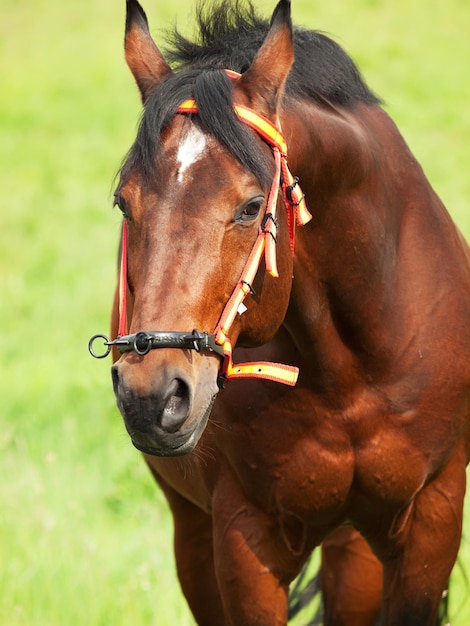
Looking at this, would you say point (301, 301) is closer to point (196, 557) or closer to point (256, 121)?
point (256, 121)

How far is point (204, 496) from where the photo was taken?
417 centimetres

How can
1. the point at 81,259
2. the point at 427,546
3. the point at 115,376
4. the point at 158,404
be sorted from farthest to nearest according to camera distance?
the point at 81,259, the point at 427,546, the point at 115,376, the point at 158,404

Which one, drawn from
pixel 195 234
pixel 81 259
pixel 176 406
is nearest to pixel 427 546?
pixel 176 406

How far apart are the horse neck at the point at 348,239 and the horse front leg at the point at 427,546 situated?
20.5 inches

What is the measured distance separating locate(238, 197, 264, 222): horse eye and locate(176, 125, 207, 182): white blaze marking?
0.18 metres

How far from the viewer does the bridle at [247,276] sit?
9.14 ft

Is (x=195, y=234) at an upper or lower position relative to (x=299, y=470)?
upper

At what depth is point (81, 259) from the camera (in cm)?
1330

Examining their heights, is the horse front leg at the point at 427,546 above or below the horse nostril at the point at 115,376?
below

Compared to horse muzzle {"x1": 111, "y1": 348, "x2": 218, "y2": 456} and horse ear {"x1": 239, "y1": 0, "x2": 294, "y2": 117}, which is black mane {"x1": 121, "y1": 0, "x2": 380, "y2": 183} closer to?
horse ear {"x1": 239, "y1": 0, "x2": 294, "y2": 117}

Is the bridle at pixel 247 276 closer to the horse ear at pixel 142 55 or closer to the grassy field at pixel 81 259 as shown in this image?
the horse ear at pixel 142 55

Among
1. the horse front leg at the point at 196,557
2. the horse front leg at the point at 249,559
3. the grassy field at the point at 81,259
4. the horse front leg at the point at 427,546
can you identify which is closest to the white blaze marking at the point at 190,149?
the horse front leg at the point at 249,559

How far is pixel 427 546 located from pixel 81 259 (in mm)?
9846

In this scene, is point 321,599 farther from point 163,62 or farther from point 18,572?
point 163,62
